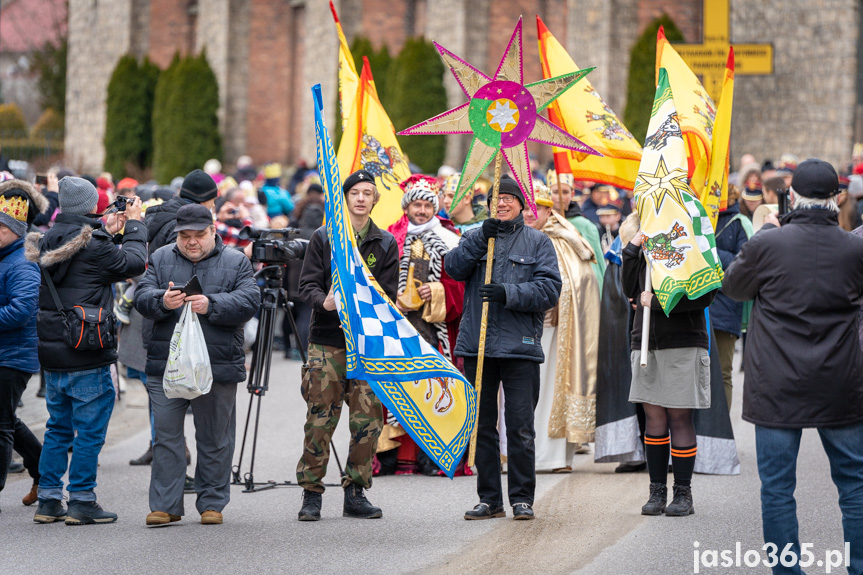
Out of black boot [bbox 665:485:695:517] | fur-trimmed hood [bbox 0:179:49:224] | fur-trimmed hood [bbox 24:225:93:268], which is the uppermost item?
fur-trimmed hood [bbox 0:179:49:224]

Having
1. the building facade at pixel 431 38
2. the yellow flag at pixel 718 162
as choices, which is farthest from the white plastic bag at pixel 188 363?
the building facade at pixel 431 38

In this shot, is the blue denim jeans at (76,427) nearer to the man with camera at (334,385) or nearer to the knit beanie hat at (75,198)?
the knit beanie hat at (75,198)

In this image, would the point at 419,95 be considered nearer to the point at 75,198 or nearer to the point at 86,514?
the point at 75,198

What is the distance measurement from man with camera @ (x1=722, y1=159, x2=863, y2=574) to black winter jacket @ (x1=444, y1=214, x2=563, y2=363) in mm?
1717

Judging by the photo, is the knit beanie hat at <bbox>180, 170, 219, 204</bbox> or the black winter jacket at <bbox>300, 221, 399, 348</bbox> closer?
the black winter jacket at <bbox>300, 221, 399, 348</bbox>

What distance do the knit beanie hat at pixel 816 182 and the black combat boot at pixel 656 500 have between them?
2.31 meters

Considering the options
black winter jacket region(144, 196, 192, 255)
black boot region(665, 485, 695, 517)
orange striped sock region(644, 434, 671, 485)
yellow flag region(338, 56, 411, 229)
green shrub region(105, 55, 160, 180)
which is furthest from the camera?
green shrub region(105, 55, 160, 180)

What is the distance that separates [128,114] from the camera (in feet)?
104

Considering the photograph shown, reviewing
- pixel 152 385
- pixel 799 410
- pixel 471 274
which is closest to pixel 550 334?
pixel 471 274

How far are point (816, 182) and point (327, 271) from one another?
296 centimetres

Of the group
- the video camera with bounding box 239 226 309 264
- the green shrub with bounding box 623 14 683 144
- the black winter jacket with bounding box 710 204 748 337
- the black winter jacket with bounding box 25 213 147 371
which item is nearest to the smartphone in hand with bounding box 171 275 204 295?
the black winter jacket with bounding box 25 213 147 371

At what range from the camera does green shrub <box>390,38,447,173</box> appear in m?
24.3

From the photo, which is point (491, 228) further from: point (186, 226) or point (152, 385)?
point (152, 385)

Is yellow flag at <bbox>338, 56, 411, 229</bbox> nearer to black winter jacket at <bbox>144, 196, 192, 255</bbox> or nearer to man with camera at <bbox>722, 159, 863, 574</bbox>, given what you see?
black winter jacket at <bbox>144, 196, 192, 255</bbox>
